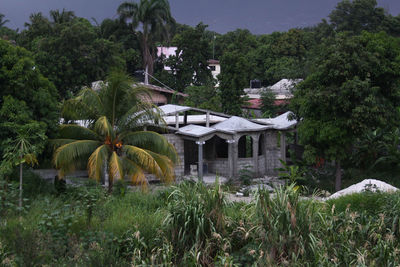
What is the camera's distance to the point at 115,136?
1511 cm

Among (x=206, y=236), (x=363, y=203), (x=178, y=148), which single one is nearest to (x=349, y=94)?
(x=363, y=203)

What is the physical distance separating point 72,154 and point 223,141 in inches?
404

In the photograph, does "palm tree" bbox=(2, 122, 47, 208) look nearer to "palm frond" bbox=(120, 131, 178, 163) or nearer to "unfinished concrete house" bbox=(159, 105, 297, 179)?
"palm frond" bbox=(120, 131, 178, 163)

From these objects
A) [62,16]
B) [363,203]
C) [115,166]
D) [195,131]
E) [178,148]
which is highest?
[62,16]

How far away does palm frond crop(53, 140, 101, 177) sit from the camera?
14.1 m

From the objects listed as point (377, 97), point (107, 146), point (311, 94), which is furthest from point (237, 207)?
point (377, 97)

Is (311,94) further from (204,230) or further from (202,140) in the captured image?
(204,230)

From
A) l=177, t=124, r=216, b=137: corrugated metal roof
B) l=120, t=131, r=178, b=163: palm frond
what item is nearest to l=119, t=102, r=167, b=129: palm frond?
l=120, t=131, r=178, b=163: palm frond

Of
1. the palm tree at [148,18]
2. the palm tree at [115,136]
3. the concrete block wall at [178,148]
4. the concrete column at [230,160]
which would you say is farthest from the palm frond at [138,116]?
the palm tree at [148,18]

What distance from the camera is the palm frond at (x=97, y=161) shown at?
13719 mm

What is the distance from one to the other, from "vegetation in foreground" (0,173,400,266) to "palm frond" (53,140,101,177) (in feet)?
13.8

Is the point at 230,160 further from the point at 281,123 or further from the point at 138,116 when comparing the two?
the point at 138,116

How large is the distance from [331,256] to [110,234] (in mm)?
3897

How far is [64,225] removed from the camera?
29.2ft
